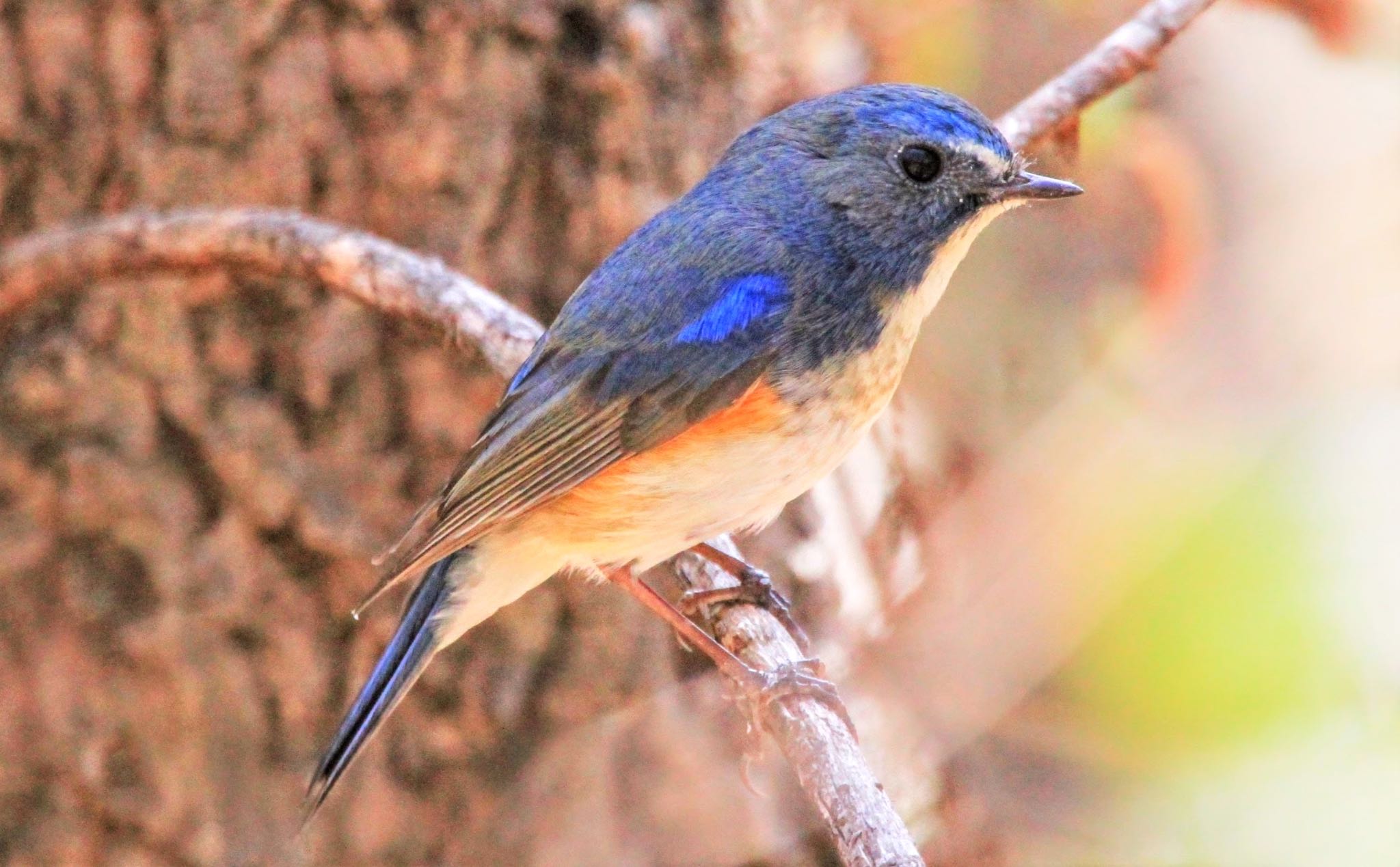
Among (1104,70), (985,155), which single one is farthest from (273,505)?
(1104,70)

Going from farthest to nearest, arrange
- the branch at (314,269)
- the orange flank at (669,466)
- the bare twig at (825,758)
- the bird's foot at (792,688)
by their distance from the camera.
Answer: the branch at (314,269), the orange flank at (669,466), the bird's foot at (792,688), the bare twig at (825,758)

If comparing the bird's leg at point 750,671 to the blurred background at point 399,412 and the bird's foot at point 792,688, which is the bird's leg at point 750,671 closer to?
the bird's foot at point 792,688

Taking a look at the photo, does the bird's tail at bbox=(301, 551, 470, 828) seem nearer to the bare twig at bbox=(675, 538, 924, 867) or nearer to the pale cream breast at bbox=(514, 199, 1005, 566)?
the pale cream breast at bbox=(514, 199, 1005, 566)

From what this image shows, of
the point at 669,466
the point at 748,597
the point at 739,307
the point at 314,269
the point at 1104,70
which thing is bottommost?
the point at 748,597

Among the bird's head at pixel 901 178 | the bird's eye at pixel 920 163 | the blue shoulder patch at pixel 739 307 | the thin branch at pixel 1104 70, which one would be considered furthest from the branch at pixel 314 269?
the thin branch at pixel 1104 70

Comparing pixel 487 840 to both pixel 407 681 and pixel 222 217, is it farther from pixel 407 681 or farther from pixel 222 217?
pixel 222 217

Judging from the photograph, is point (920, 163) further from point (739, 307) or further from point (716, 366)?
point (716, 366)
